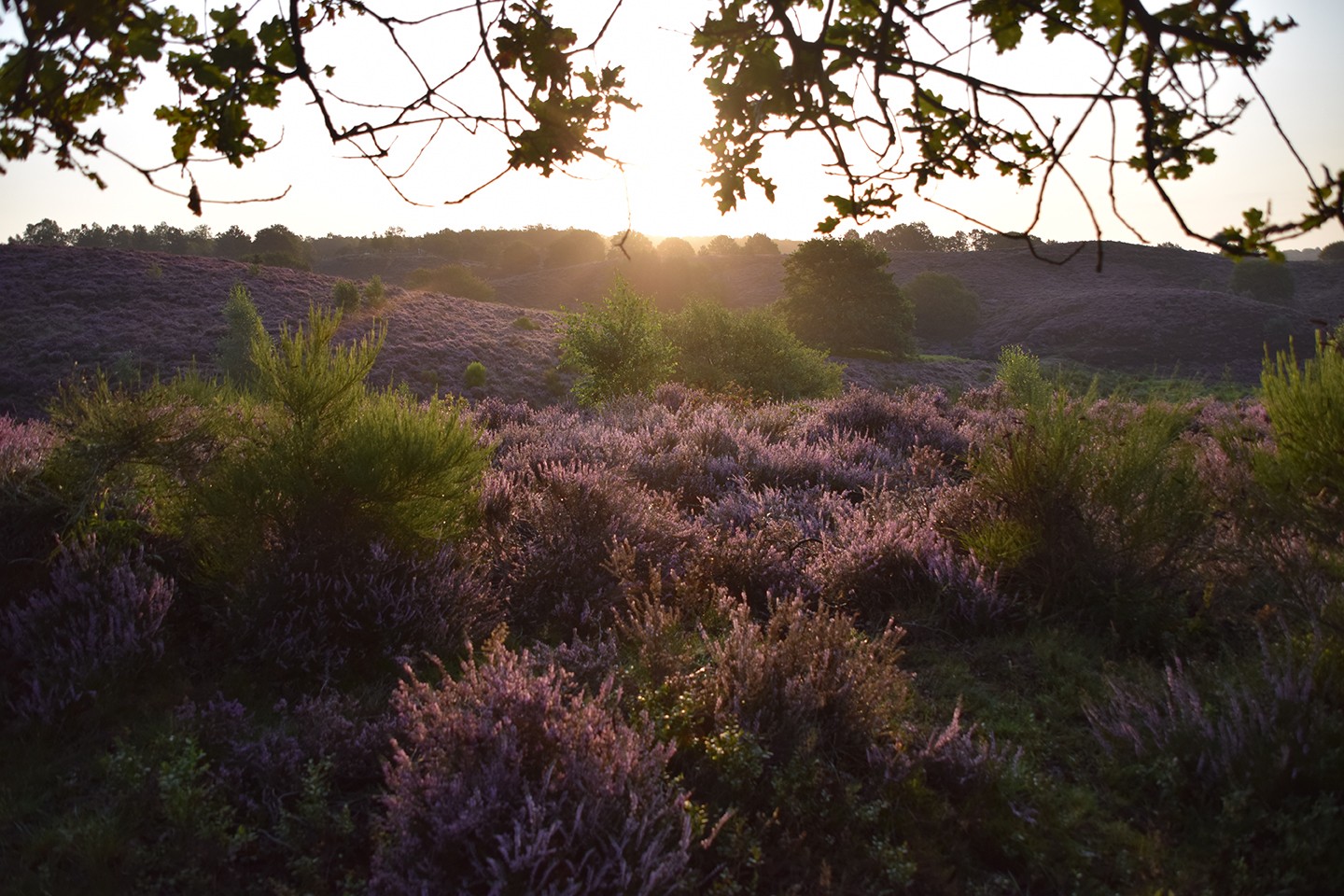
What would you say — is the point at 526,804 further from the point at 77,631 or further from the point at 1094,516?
the point at 1094,516

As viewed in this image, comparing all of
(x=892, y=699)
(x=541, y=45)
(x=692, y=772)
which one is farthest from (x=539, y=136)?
(x=892, y=699)

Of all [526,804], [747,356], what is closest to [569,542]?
[526,804]

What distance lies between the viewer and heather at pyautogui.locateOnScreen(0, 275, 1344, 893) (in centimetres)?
266

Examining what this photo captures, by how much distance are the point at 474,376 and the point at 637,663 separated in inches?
981

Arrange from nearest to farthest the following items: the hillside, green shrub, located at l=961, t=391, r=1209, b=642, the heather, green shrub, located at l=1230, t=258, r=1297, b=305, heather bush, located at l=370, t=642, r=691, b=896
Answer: heather bush, located at l=370, t=642, r=691, b=896
the heather
green shrub, located at l=961, t=391, r=1209, b=642
the hillside
green shrub, located at l=1230, t=258, r=1297, b=305

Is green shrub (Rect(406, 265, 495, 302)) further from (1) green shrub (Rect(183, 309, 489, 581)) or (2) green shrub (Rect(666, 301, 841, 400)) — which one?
(1) green shrub (Rect(183, 309, 489, 581))

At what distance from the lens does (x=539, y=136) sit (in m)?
2.92

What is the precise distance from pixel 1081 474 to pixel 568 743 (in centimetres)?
413

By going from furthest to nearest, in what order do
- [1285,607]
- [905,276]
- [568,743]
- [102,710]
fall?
[905,276]
[1285,607]
[102,710]
[568,743]

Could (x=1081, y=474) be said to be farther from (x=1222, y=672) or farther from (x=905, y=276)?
(x=905, y=276)

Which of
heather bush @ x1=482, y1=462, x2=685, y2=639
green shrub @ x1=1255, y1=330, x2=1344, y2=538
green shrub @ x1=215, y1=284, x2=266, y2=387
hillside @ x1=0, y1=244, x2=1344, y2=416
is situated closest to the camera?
green shrub @ x1=1255, y1=330, x2=1344, y2=538

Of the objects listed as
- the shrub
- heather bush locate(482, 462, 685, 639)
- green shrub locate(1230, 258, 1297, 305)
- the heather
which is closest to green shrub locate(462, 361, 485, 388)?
the heather

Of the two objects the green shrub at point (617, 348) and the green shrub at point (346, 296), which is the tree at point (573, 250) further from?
the green shrub at point (617, 348)

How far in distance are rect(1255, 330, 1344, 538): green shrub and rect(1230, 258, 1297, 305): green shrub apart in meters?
67.0
